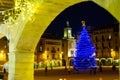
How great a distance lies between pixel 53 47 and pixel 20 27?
4954 centimetres

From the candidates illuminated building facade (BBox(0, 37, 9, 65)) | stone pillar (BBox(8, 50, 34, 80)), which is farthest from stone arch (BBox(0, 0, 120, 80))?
illuminated building facade (BBox(0, 37, 9, 65))

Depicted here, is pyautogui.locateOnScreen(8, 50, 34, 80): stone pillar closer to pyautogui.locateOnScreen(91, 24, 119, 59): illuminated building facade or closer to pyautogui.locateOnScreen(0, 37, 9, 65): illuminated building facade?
pyautogui.locateOnScreen(0, 37, 9, 65): illuminated building facade

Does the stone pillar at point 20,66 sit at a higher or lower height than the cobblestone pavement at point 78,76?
higher

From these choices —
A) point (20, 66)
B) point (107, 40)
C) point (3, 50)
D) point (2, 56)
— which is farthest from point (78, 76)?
point (107, 40)

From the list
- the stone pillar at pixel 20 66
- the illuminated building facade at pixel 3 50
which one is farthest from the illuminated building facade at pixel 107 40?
the stone pillar at pixel 20 66

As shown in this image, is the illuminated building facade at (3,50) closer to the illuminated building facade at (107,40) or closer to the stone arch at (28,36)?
the illuminated building facade at (107,40)

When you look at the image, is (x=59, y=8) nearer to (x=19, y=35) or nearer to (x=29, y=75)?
(x=19, y=35)

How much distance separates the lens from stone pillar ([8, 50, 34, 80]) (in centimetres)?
941

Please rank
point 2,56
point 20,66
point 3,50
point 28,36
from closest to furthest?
point 28,36, point 20,66, point 2,56, point 3,50

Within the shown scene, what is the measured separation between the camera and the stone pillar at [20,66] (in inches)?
371

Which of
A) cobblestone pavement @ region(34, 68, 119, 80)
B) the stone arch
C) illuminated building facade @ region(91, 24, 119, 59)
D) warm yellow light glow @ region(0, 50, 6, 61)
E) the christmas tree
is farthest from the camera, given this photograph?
illuminated building facade @ region(91, 24, 119, 59)

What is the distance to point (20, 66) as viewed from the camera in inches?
374

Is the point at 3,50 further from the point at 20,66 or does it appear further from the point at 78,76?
the point at 20,66

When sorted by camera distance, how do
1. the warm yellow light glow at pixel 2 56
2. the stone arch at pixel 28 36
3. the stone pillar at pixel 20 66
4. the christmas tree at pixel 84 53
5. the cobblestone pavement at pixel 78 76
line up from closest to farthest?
the stone arch at pixel 28 36
the stone pillar at pixel 20 66
the cobblestone pavement at pixel 78 76
the christmas tree at pixel 84 53
the warm yellow light glow at pixel 2 56
